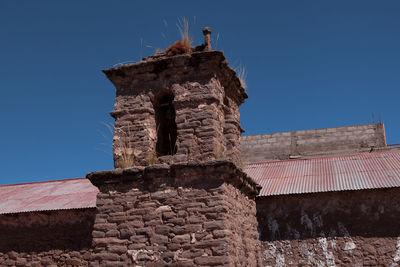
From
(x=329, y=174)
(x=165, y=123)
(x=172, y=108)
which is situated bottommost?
(x=329, y=174)

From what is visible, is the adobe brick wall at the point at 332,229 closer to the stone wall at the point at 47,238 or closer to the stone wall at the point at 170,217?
the stone wall at the point at 170,217

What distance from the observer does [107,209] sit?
6.70 m

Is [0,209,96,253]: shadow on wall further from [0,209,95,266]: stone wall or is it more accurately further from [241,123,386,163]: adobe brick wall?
[241,123,386,163]: adobe brick wall

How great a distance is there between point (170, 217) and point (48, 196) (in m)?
6.84

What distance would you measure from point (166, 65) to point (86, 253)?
5.24 metres

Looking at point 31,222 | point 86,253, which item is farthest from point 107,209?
point 31,222

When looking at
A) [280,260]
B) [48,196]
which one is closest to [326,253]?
[280,260]

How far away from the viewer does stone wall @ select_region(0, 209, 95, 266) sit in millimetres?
9961

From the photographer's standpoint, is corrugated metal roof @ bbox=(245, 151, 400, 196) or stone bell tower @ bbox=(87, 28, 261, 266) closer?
stone bell tower @ bbox=(87, 28, 261, 266)

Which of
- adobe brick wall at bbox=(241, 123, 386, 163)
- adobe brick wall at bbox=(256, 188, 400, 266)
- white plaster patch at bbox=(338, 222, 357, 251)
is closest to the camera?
adobe brick wall at bbox=(256, 188, 400, 266)

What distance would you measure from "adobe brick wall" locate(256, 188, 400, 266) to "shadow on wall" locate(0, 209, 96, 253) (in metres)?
4.41

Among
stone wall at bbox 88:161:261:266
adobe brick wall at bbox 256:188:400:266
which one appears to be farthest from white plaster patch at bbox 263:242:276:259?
stone wall at bbox 88:161:261:266

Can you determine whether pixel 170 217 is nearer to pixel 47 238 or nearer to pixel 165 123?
pixel 165 123

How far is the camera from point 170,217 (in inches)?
251
